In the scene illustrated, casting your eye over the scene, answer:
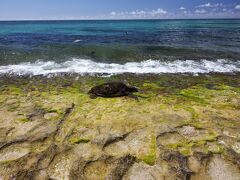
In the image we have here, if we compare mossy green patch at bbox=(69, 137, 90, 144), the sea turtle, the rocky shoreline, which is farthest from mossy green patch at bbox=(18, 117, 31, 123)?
the sea turtle

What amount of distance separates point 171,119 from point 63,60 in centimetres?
1055

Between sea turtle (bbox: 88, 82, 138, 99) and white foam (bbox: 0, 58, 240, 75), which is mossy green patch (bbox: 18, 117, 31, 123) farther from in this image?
white foam (bbox: 0, 58, 240, 75)

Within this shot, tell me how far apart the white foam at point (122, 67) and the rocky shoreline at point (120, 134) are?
292cm

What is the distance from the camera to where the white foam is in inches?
430

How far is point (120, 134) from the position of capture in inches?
191

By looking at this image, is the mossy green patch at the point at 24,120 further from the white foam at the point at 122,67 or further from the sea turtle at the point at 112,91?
the white foam at the point at 122,67

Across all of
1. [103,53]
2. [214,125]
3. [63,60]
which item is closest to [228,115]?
[214,125]

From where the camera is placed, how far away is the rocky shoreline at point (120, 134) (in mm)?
3758

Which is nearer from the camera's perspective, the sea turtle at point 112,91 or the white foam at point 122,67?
the sea turtle at point 112,91

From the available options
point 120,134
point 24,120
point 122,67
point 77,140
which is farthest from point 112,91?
point 122,67

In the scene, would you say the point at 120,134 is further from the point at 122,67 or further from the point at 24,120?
the point at 122,67

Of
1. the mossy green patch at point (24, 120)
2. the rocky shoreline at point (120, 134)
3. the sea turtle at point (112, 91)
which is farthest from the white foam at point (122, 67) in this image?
the mossy green patch at point (24, 120)

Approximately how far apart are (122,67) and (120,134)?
7831mm

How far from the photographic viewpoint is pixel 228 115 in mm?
5801
